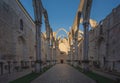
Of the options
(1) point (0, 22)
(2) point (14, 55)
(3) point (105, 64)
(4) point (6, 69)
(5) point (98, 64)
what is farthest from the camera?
(5) point (98, 64)

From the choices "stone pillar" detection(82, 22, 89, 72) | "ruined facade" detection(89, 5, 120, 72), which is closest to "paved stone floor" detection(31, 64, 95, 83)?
"stone pillar" detection(82, 22, 89, 72)

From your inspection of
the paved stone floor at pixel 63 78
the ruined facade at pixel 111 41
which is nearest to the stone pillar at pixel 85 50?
the paved stone floor at pixel 63 78

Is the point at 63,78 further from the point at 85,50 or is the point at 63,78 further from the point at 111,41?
the point at 111,41

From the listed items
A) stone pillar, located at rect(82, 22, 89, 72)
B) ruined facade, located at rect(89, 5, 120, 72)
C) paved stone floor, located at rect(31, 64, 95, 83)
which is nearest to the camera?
paved stone floor, located at rect(31, 64, 95, 83)

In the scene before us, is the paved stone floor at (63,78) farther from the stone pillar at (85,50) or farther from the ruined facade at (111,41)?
the ruined facade at (111,41)

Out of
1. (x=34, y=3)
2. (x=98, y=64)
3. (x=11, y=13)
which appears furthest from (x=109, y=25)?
(x=11, y=13)

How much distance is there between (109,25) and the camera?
21688mm

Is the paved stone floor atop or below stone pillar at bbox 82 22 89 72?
below

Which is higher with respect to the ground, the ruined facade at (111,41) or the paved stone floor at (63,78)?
the ruined facade at (111,41)

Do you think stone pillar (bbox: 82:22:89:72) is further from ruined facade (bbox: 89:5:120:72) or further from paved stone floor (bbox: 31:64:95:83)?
ruined facade (bbox: 89:5:120:72)

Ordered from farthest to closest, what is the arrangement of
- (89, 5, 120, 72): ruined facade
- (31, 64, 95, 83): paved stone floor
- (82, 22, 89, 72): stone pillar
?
(89, 5, 120, 72): ruined facade, (82, 22, 89, 72): stone pillar, (31, 64, 95, 83): paved stone floor

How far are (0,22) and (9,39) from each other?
3161 millimetres

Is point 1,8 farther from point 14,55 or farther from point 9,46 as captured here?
point 14,55

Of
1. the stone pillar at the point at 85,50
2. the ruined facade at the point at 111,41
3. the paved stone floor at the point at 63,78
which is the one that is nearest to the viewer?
the paved stone floor at the point at 63,78
